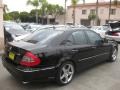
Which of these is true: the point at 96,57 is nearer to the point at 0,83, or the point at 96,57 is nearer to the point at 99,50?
the point at 99,50

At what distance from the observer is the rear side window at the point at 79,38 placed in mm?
4762

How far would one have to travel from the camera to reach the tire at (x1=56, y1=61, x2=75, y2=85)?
4.24 m

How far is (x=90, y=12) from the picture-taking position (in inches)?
1826

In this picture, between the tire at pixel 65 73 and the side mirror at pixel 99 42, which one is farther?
the side mirror at pixel 99 42

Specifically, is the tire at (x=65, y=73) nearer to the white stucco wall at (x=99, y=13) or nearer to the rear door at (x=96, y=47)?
the rear door at (x=96, y=47)

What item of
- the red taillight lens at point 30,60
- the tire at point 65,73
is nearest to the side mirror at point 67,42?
the tire at point 65,73

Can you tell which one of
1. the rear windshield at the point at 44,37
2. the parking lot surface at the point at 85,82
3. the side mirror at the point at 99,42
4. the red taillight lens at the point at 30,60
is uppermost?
the rear windshield at the point at 44,37

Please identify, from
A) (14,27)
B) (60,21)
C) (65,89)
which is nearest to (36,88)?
(65,89)

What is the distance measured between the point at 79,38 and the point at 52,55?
1232 mm

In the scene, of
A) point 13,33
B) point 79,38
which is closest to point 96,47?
point 79,38

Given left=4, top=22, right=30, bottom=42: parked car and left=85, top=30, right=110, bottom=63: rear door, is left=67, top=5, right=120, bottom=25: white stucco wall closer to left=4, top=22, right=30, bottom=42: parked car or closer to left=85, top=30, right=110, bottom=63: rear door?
left=4, top=22, right=30, bottom=42: parked car

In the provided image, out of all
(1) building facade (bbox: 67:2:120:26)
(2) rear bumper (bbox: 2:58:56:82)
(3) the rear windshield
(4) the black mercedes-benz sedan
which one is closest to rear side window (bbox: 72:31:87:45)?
(4) the black mercedes-benz sedan

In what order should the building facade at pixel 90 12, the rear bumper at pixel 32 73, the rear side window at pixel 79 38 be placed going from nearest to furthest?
the rear bumper at pixel 32 73, the rear side window at pixel 79 38, the building facade at pixel 90 12

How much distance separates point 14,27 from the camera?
1031 centimetres
